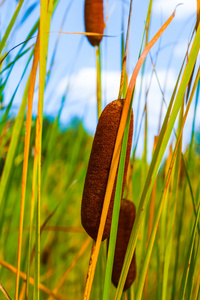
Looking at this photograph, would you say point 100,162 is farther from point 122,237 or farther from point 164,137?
point 122,237

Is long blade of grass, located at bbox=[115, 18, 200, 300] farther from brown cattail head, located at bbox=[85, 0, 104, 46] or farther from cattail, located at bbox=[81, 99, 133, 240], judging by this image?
brown cattail head, located at bbox=[85, 0, 104, 46]

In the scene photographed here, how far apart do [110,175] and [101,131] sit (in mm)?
64

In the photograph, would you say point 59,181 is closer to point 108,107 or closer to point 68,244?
point 68,244

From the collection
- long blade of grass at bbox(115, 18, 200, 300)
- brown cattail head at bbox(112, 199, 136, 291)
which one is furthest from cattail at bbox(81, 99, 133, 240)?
brown cattail head at bbox(112, 199, 136, 291)

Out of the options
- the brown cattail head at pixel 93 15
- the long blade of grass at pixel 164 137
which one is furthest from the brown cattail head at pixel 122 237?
the brown cattail head at pixel 93 15

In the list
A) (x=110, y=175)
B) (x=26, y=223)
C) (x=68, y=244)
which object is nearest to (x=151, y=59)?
(x=110, y=175)

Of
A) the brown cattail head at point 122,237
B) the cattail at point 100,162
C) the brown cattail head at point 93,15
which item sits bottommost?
the brown cattail head at point 122,237

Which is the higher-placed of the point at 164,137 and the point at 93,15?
the point at 93,15

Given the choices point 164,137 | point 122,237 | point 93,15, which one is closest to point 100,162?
point 164,137

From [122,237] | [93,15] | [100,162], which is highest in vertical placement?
[93,15]

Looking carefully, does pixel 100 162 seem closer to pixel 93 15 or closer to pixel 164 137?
pixel 164 137

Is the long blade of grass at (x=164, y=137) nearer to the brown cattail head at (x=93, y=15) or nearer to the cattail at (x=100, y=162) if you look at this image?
the cattail at (x=100, y=162)

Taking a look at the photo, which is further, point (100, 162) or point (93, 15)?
point (93, 15)

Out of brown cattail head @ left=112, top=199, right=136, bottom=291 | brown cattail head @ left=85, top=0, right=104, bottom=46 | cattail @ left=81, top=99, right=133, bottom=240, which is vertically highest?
brown cattail head @ left=85, top=0, right=104, bottom=46
